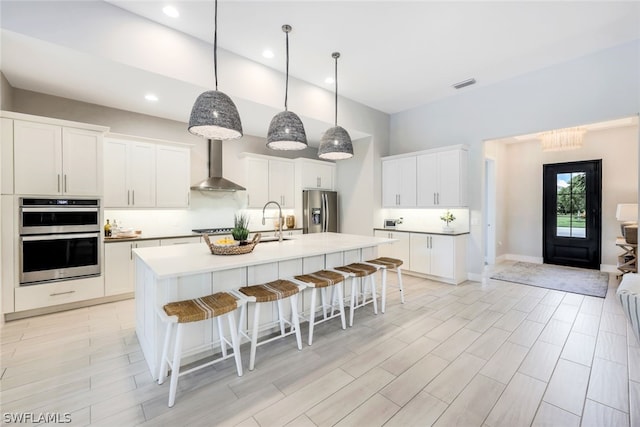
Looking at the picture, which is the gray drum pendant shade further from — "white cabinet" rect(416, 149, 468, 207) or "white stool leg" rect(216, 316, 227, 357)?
"white cabinet" rect(416, 149, 468, 207)

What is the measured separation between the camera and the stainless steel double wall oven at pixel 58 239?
3.17m

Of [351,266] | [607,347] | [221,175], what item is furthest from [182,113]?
[607,347]

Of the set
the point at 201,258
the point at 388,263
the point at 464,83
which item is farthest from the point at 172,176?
the point at 464,83

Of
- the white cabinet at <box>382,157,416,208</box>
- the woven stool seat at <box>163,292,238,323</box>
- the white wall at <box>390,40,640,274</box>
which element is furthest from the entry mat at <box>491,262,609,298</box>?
the woven stool seat at <box>163,292,238,323</box>

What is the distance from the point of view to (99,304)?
3742 mm

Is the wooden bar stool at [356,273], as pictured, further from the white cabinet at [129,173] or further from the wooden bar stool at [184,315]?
the white cabinet at [129,173]

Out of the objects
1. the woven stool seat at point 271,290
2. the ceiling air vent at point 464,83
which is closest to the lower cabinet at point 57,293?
the woven stool seat at point 271,290

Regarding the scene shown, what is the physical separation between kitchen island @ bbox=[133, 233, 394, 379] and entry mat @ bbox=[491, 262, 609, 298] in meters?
3.87

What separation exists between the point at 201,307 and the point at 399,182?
4.57m

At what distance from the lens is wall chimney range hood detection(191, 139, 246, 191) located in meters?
4.73

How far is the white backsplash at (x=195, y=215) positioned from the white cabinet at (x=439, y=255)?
8.15 feet

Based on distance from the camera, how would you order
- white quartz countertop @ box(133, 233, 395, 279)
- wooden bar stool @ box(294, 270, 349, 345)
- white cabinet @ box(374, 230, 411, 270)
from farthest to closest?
white cabinet @ box(374, 230, 411, 270), wooden bar stool @ box(294, 270, 349, 345), white quartz countertop @ box(133, 233, 395, 279)

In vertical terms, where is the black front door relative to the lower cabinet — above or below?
above

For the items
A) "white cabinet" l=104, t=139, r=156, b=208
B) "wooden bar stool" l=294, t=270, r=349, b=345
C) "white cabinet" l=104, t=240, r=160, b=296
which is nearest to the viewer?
"wooden bar stool" l=294, t=270, r=349, b=345
